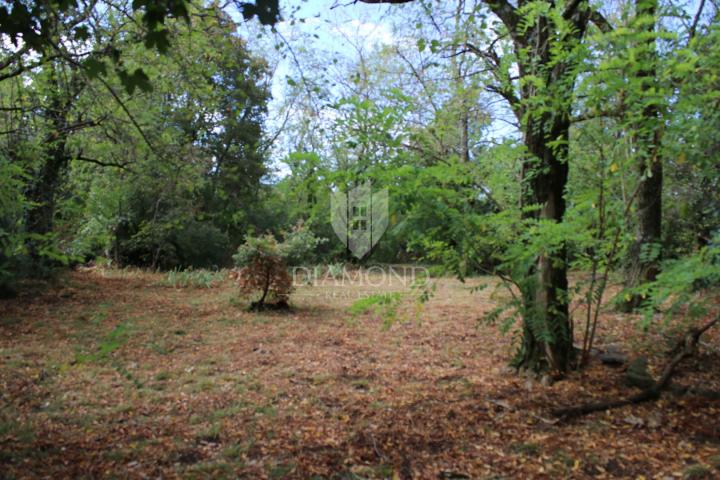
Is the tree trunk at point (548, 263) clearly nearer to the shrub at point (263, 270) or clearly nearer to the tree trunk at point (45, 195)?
the shrub at point (263, 270)

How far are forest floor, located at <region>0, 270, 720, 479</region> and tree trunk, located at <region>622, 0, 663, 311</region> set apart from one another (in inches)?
25.4

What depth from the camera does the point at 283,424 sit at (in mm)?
3342

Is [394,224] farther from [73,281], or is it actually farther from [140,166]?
[73,281]

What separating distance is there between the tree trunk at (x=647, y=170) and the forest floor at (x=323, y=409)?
646 mm

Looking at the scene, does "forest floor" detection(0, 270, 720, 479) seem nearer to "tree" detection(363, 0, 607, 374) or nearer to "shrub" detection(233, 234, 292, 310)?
"tree" detection(363, 0, 607, 374)

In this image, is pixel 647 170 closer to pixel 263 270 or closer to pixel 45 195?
pixel 263 270

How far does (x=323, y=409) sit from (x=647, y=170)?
104 inches

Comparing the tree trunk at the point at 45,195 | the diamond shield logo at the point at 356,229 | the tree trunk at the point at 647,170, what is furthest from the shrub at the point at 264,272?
the tree trunk at the point at 647,170

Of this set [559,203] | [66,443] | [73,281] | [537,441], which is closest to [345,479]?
[537,441]

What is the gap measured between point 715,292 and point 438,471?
4.42 m

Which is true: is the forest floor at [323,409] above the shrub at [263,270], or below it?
below

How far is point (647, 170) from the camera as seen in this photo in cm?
→ 292

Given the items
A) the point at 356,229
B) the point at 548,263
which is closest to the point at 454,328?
the point at 548,263

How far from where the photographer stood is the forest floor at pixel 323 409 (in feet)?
8.86
